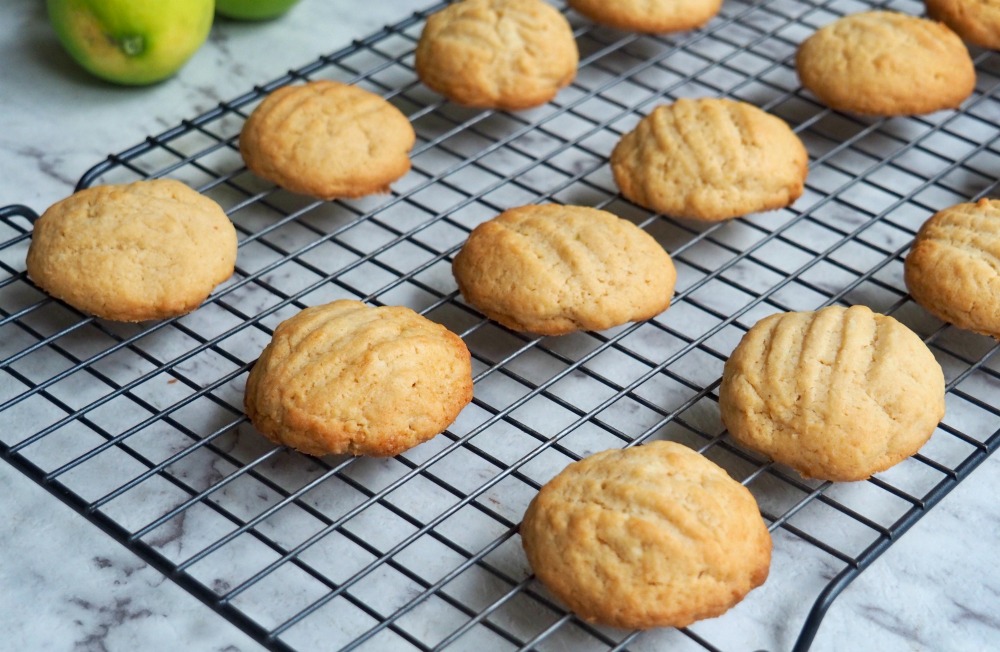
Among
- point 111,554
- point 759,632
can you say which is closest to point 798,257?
point 759,632

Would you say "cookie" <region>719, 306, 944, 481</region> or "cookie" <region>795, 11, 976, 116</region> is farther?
"cookie" <region>795, 11, 976, 116</region>

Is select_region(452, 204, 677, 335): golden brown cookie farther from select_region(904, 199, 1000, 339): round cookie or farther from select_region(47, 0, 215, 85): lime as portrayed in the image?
select_region(47, 0, 215, 85): lime

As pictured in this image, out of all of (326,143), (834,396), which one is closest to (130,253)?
(326,143)

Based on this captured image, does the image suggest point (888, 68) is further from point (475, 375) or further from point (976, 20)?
point (475, 375)

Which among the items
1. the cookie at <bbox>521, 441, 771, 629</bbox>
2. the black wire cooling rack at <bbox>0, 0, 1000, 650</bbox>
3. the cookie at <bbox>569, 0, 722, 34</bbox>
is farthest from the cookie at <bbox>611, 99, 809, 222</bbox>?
the cookie at <bbox>521, 441, 771, 629</bbox>

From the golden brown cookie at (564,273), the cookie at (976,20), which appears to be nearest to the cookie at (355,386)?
the golden brown cookie at (564,273)

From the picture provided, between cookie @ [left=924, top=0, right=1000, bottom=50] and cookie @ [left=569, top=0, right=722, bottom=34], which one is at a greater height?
cookie @ [left=569, top=0, right=722, bottom=34]
